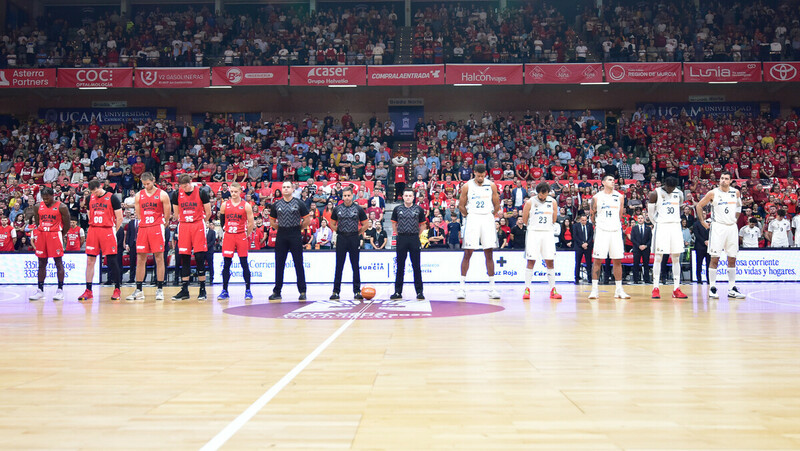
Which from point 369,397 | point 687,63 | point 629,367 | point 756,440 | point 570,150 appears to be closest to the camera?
point 756,440

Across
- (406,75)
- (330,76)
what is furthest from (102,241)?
(406,75)

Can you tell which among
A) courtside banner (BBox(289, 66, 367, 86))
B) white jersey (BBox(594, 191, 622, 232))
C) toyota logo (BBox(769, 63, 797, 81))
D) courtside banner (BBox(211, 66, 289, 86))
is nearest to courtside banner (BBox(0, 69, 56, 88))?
courtside banner (BBox(211, 66, 289, 86))

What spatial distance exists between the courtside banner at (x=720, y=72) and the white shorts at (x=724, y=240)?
19.2 meters

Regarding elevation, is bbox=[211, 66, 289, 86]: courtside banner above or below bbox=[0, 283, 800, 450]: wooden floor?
above

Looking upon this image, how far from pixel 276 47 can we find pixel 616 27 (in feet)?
52.0

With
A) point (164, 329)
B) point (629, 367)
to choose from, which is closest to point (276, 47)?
point (164, 329)

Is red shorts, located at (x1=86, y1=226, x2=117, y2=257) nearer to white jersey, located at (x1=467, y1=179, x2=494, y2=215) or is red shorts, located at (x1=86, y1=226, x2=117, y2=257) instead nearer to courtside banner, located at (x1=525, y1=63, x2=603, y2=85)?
white jersey, located at (x1=467, y1=179, x2=494, y2=215)

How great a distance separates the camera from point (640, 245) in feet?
56.8

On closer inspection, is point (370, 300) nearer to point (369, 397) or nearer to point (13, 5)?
point (369, 397)

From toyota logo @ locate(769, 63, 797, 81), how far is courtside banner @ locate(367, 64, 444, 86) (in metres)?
13.9

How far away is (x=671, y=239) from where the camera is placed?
1154cm

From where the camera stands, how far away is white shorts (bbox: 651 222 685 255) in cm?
1152

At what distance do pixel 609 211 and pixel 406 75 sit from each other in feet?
62.0

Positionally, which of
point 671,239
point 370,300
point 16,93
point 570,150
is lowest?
point 370,300
